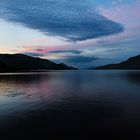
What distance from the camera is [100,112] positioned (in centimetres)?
2859

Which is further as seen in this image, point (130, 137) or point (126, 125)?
point (126, 125)

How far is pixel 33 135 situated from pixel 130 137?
8307 mm

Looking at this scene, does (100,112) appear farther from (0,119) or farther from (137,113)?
(0,119)

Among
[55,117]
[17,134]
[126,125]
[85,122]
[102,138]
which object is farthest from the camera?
[55,117]

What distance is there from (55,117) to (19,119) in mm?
4254

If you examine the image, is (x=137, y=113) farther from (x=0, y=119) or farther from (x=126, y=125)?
Result: (x=0, y=119)

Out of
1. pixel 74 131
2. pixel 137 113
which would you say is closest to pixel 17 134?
pixel 74 131

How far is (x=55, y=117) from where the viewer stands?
25.7 metres

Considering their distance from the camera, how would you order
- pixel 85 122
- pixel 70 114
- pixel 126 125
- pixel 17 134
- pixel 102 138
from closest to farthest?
1. pixel 102 138
2. pixel 17 134
3. pixel 126 125
4. pixel 85 122
5. pixel 70 114

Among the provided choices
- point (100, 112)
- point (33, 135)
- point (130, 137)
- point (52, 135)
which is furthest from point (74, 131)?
point (100, 112)

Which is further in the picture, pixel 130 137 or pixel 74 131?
pixel 74 131

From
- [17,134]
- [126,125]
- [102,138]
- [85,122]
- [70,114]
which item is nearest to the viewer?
[102,138]

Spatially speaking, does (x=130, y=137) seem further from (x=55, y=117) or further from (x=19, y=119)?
(x=19, y=119)

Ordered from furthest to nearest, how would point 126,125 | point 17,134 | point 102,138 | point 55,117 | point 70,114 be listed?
point 70,114, point 55,117, point 126,125, point 17,134, point 102,138
